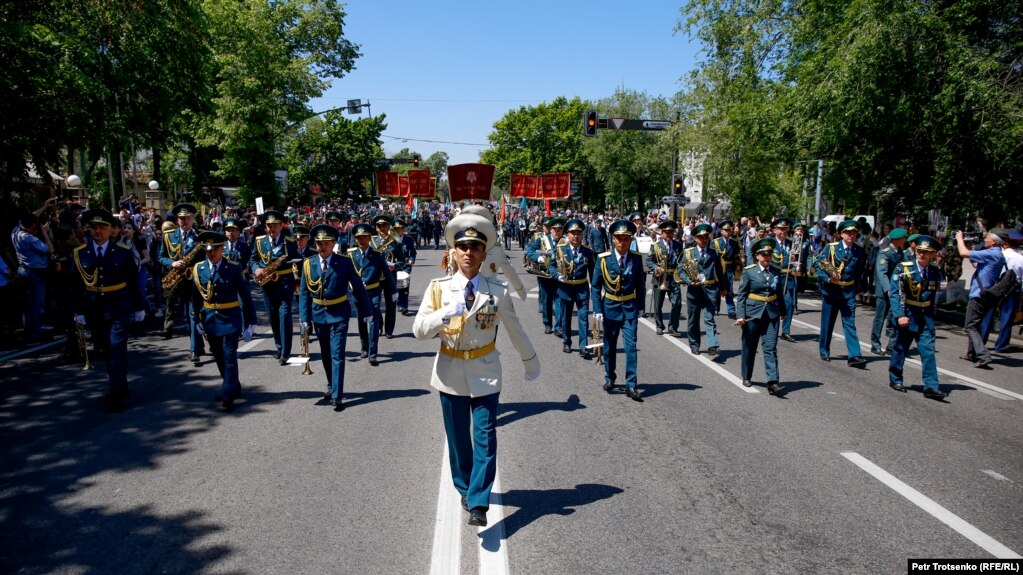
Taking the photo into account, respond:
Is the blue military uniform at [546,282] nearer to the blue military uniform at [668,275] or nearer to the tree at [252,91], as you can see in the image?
the blue military uniform at [668,275]

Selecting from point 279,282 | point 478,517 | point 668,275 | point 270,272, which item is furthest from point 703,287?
point 478,517

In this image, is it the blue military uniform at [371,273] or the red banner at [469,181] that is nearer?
the blue military uniform at [371,273]

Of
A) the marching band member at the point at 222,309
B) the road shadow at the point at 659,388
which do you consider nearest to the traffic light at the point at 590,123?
the road shadow at the point at 659,388

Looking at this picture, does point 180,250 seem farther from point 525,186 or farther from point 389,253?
point 525,186

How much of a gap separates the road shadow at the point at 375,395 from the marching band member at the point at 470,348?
3120 mm

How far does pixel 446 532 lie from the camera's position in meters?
4.47

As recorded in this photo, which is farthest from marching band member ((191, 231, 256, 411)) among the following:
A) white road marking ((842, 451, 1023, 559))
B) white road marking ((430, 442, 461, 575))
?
white road marking ((842, 451, 1023, 559))

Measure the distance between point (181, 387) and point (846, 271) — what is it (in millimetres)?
9385

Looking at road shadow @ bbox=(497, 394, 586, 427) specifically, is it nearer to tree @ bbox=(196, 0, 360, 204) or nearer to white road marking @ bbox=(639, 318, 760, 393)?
white road marking @ bbox=(639, 318, 760, 393)

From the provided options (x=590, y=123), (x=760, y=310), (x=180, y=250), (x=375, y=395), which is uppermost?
(x=590, y=123)

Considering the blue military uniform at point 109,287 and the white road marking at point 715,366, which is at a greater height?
the blue military uniform at point 109,287

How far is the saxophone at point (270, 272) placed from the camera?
31.7ft

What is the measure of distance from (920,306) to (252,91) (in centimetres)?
2648

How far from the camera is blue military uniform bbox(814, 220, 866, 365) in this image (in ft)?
32.6
